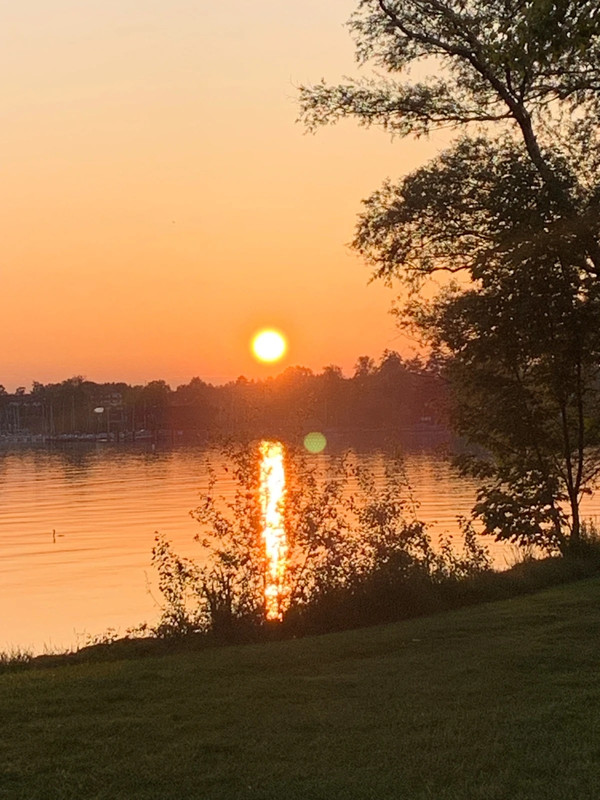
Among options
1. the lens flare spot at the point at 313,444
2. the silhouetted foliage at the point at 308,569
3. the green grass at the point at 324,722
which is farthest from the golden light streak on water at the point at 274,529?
the green grass at the point at 324,722

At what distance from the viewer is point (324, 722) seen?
726cm

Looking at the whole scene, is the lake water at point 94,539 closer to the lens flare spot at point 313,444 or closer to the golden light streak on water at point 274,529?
the golden light streak on water at point 274,529

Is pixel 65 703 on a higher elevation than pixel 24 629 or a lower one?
higher

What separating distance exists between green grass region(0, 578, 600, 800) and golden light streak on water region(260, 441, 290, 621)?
251 cm

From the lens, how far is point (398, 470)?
1638 centimetres

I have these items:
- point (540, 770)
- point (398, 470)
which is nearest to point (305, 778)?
point (540, 770)

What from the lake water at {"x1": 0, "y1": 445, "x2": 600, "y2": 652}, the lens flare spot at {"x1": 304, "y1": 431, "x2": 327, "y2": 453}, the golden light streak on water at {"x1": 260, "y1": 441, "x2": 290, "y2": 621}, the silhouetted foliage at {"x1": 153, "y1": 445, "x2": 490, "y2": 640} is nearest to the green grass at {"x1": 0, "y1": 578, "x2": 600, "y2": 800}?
the silhouetted foliage at {"x1": 153, "y1": 445, "x2": 490, "y2": 640}

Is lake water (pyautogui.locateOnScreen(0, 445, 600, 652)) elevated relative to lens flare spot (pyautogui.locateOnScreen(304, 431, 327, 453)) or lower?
lower

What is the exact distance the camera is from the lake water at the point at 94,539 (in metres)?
21.1

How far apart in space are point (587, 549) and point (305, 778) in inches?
452

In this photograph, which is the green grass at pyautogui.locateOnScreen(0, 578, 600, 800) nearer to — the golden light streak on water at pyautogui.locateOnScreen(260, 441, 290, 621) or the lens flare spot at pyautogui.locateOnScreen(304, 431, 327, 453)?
the golden light streak on water at pyautogui.locateOnScreen(260, 441, 290, 621)

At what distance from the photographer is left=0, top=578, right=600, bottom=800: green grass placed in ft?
19.6

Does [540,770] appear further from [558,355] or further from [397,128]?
[397,128]

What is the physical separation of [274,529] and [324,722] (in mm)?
6703
